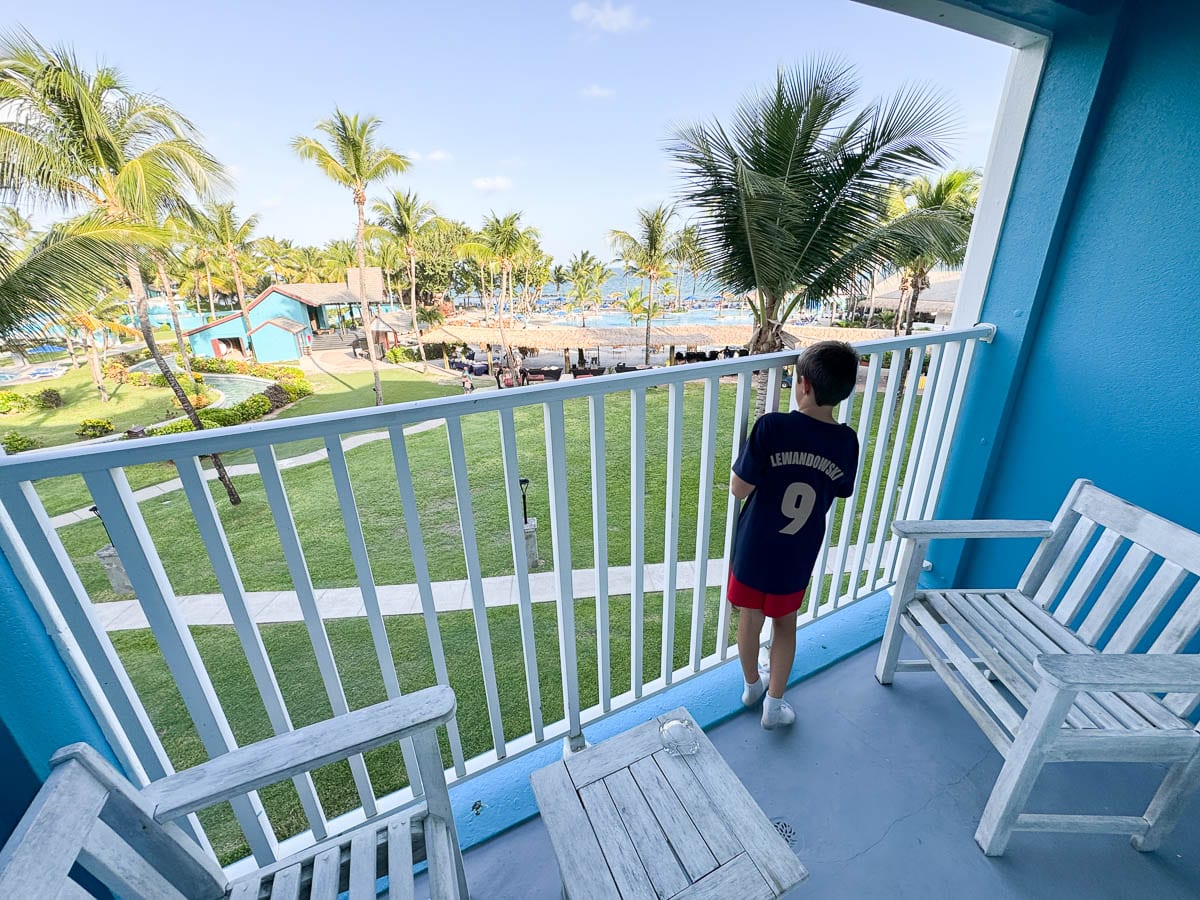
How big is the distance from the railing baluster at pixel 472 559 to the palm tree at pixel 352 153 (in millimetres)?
16354

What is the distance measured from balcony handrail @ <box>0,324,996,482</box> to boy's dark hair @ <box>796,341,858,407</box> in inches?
6.1

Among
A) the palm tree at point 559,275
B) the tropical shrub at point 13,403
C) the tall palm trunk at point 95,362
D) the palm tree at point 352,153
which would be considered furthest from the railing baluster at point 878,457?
the palm tree at point 559,275

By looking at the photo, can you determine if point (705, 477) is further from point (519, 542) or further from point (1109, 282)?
point (1109, 282)

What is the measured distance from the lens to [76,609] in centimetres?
93

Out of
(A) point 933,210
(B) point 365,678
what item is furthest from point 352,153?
(B) point 365,678

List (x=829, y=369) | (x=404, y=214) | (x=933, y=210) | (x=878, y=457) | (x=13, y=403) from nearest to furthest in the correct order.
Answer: (x=829, y=369), (x=878, y=457), (x=933, y=210), (x=13, y=403), (x=404, y=214)

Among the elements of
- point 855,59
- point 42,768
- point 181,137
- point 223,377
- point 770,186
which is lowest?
point 223,377

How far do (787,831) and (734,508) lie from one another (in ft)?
3.20

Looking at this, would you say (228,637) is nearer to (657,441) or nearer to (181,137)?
(657,441)

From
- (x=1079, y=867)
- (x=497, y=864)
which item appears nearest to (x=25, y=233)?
(x=497, y=864)

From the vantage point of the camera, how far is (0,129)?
21.7ft

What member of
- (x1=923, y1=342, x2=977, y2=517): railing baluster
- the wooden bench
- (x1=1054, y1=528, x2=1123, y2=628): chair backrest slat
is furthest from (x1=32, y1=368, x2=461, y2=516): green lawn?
(x1=1054, y1=528, x2=1123, y2=628): chair backrest slat

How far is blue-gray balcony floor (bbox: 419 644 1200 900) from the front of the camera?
1.29 m

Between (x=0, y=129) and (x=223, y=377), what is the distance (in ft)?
57.9
